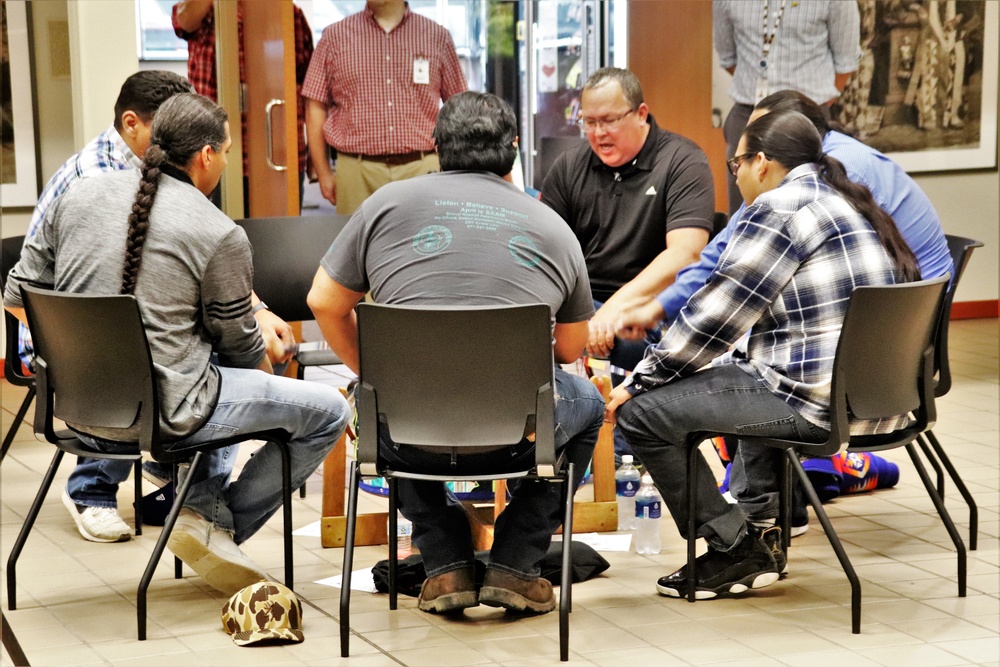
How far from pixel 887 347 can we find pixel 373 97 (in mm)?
3589

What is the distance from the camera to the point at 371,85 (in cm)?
588

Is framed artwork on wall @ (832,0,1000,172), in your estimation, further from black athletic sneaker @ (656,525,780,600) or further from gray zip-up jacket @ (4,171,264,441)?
gray zip-up jacket @ (4,171,264,441)

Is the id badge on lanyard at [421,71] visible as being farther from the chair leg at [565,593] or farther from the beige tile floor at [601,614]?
the chair leg at [565,593]

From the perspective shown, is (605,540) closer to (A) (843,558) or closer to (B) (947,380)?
(A) (843,558)

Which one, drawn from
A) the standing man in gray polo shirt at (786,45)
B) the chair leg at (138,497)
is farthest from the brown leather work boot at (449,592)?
the standing man in gray polo shirt at (786,45)

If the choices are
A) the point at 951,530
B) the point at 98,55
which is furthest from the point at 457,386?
the point at 98,55

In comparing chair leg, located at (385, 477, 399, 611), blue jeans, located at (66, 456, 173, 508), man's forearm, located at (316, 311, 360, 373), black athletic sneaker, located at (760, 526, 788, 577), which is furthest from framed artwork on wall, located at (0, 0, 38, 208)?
black athletic sneaker, located at (760, 526, 788, 577)

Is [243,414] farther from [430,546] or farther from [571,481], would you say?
[571,481]

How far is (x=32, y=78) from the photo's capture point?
18.9 ft

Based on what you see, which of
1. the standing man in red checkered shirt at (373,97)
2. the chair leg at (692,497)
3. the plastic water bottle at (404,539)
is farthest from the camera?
the standing man in red checkered shirt at (373,97)

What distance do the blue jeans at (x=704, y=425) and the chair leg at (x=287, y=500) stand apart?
2.69ft

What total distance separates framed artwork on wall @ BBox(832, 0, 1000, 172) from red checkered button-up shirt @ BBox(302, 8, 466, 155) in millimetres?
2605

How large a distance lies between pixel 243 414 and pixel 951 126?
5.59 metres

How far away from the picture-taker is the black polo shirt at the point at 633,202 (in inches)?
159
